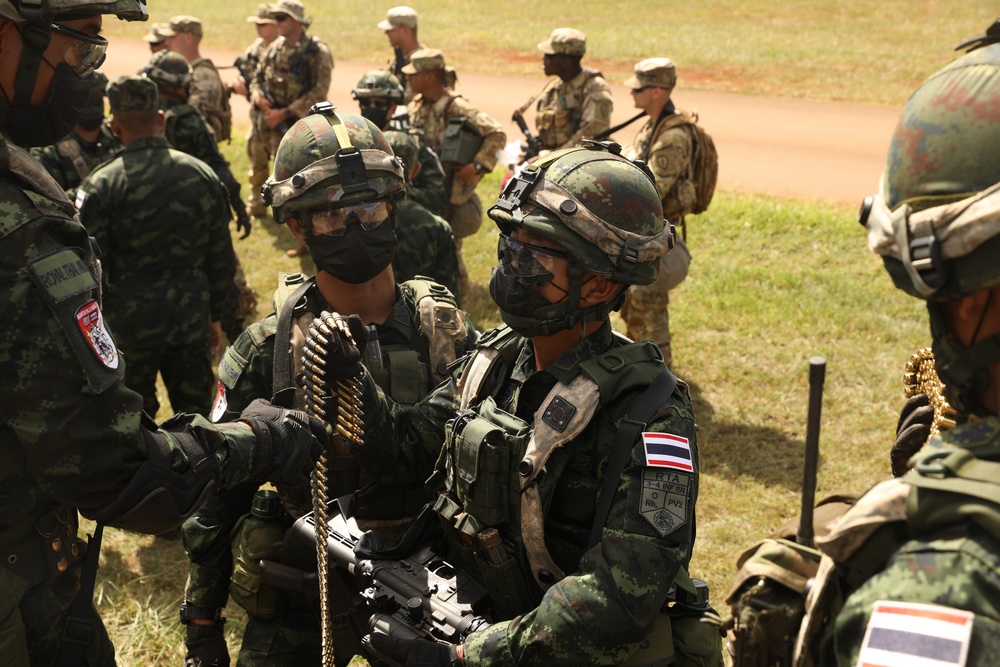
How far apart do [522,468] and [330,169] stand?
1.68 metres

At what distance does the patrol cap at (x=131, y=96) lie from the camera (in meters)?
7.36

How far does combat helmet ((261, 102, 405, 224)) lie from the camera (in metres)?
4.24

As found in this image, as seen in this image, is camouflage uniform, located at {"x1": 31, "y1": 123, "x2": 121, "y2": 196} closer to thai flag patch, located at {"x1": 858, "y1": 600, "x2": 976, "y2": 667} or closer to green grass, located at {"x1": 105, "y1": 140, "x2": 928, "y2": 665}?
green grass, located at {"x1": 105, "y1": 140, "x2": 928, "y2": 665}

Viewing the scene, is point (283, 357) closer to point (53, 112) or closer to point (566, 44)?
point (53, 112)

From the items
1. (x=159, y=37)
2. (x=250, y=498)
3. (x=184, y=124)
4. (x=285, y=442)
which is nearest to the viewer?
(x=285, y=442)

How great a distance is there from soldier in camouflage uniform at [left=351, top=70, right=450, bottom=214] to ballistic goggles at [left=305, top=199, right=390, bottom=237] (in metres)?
4.95

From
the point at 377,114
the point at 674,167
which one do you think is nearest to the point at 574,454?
the point at 674,167

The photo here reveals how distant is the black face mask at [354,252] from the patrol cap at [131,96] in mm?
3777

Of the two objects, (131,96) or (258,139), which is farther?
(258,139)

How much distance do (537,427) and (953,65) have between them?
1.64 metres

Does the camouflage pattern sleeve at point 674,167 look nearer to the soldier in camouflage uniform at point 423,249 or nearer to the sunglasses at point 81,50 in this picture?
the soldier in camouflage uniform at point 423,249

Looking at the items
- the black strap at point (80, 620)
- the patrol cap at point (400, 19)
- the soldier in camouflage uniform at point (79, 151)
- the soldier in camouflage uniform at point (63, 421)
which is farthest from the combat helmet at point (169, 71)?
the black strap at point (80, 620)

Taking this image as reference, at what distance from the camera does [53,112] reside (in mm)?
3547

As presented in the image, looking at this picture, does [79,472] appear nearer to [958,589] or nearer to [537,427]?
[537,427]
